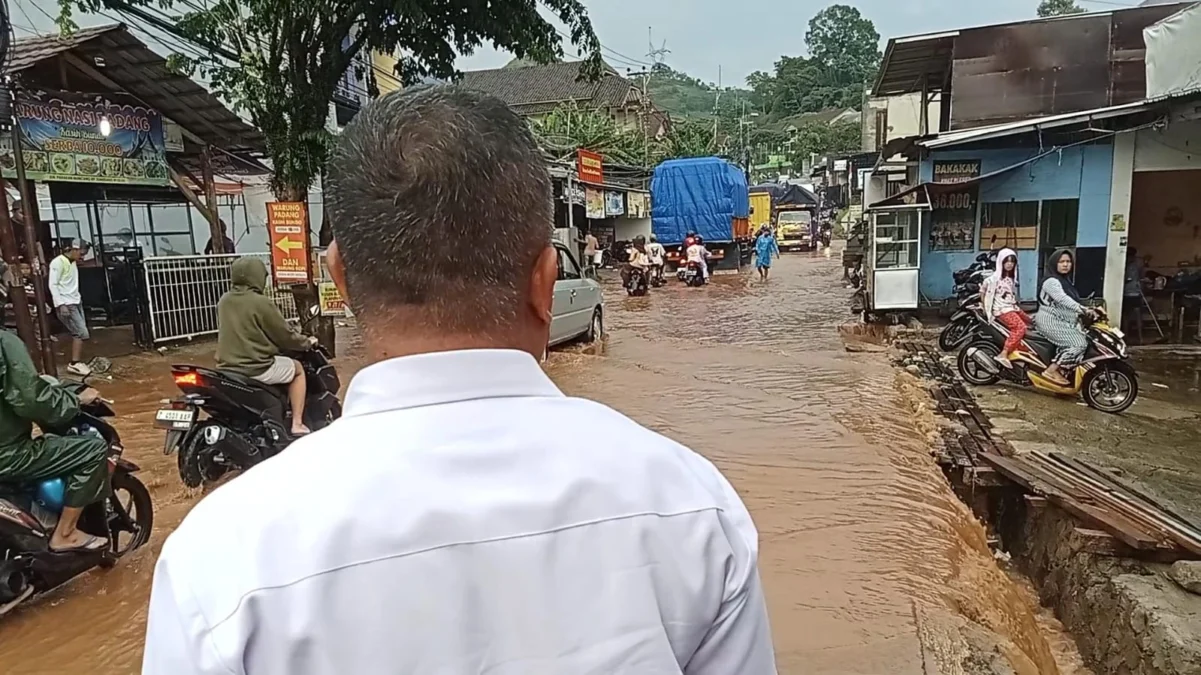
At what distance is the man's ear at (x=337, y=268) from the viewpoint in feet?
3.29

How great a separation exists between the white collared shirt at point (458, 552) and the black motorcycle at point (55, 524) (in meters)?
3.49

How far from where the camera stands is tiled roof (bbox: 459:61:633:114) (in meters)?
37.5

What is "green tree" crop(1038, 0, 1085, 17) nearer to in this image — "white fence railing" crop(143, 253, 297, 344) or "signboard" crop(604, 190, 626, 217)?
"signboard" crop(604, 190, 626, 217)

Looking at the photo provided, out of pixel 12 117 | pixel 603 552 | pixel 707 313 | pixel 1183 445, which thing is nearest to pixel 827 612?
pixel 603 552

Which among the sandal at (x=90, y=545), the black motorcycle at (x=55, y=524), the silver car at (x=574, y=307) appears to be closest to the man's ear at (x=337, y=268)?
the black motorcycle at (x=55, y=524)

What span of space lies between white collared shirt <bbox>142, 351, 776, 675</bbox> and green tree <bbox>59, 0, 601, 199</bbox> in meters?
7.78

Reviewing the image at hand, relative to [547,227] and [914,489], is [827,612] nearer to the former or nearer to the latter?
[914,489]

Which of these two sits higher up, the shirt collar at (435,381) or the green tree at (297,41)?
the green tree at (297,41)

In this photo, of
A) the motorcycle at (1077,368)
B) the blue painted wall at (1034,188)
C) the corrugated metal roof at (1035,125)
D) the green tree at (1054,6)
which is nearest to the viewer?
the motorcycle at (1077,368)

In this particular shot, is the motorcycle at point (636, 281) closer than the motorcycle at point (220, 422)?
No

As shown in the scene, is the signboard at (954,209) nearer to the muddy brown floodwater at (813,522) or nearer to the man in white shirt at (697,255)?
the muddy brown floodwater at (813,522)

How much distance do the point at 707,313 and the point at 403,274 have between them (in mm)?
14177

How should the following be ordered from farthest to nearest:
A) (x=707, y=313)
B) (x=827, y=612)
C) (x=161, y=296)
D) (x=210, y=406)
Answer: (x=707, y=313)
(x=161, y=296)
(x=210, y=406)
(x=827, y=612)

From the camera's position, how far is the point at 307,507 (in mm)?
811
